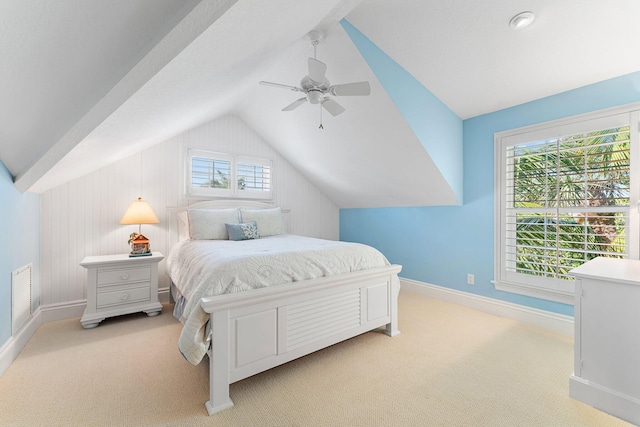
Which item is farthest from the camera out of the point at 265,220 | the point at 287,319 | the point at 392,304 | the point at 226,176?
the point at 226,176

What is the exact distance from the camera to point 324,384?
1835 mm

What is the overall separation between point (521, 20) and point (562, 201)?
1.68m

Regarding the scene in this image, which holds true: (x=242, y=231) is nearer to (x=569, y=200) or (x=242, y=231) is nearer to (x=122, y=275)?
(x=122, y=275)

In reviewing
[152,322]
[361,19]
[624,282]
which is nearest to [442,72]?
[361,19]

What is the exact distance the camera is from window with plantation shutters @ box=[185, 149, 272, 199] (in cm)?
384

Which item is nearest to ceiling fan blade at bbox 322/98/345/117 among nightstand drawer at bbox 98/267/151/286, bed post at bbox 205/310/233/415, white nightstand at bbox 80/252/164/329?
bed post at bbox 205/310/233/415

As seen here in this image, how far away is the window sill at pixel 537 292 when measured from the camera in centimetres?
260

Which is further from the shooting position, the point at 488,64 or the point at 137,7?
the point at 488,64

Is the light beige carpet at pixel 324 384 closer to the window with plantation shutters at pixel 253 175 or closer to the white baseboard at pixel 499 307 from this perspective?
the white baseboard at pixel 499 307

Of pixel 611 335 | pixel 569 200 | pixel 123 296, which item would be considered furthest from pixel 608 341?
pixel 123 296

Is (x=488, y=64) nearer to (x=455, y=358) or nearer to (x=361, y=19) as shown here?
(x=361, y=19)

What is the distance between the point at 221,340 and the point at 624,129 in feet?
11.5

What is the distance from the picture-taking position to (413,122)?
279 centimetres

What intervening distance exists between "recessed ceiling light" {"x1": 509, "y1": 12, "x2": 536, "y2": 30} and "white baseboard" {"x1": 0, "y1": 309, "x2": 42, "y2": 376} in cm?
432
